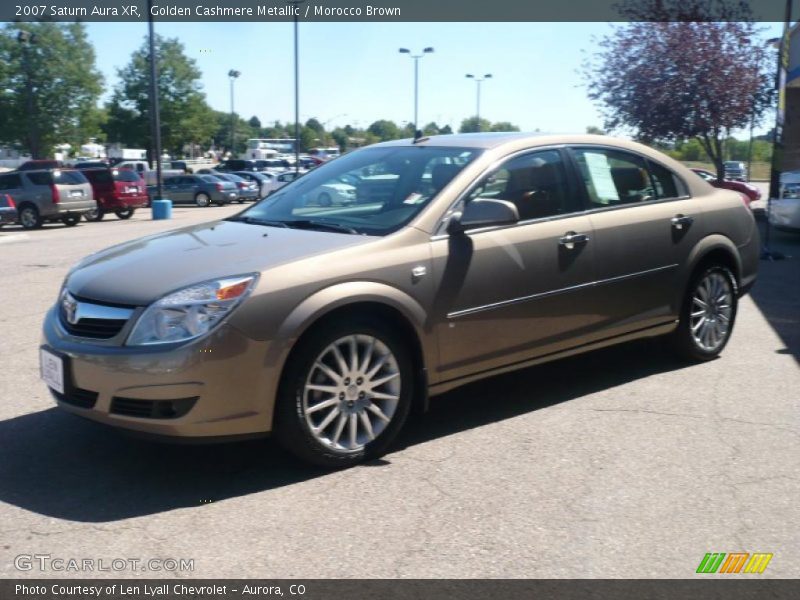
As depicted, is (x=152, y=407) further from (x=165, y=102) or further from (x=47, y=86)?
(x=165, y=102)

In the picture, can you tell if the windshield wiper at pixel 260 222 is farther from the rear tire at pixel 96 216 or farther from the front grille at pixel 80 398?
the rear tire at pixel 96 216

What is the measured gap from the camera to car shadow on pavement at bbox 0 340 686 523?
4.02 m

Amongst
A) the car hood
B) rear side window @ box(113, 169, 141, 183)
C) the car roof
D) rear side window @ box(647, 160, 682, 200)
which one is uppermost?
the car roof

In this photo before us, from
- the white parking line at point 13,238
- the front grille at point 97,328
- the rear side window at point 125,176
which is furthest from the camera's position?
the rear side window at point 125,176

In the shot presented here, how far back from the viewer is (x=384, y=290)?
14.6 feet

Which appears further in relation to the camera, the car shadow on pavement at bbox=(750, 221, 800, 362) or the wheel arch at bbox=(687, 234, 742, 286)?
the car shadow on pavement at bbox=(750, 221, 800, 362)

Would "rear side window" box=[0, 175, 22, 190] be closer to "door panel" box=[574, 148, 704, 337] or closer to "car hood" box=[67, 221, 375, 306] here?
"car hood" box=[67, 221, 375, 306]

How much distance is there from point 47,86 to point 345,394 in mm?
51253

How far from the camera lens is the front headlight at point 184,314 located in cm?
402

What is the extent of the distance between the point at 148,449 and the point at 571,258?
2.70 meters

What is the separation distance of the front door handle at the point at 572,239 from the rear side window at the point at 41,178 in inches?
834

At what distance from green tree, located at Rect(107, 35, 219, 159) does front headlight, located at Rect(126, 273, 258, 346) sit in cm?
5833

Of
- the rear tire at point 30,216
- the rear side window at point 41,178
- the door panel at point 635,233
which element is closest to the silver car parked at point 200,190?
the rear side window at point 41,178

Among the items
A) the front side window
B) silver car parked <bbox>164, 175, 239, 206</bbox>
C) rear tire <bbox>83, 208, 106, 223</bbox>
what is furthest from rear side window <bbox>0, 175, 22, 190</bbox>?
the front side window
